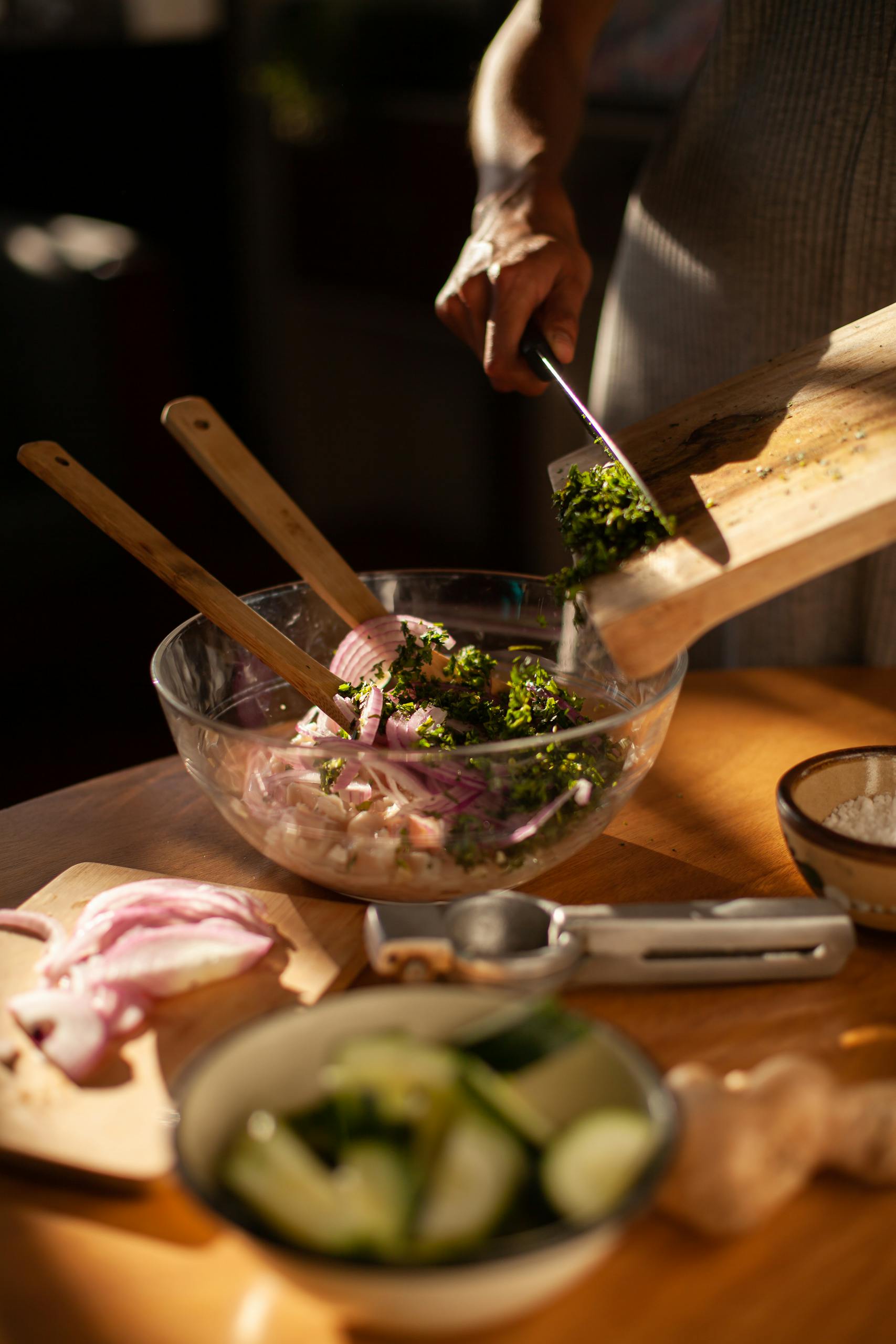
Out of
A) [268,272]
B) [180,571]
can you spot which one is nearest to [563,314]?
[180,571]

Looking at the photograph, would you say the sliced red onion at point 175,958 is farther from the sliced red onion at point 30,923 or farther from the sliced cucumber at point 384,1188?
the sliced cucumber at point 384,1188

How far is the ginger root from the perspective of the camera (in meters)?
0.70

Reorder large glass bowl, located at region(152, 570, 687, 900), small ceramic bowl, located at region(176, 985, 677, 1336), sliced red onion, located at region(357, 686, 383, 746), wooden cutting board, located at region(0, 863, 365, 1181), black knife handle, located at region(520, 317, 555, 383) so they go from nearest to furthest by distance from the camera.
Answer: small ceramic bowl, located at region(176, 985, 677, 1336) < wooden cutting board, located at region(0, 863, 365, 1181) < large glass bowl, located at region(152, 570, 687, 900) < sliced red onion, located at region(357, 686, 383, 746) < black knife handle, located at region(520, 317, 555, 383)

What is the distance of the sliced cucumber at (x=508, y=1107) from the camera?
2.10 ft

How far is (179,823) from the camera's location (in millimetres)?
1256

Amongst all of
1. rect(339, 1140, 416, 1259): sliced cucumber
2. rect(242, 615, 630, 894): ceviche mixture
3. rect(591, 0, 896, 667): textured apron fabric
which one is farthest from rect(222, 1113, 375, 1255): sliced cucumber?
rect(591, 0, 896, 667): textured apron fabric

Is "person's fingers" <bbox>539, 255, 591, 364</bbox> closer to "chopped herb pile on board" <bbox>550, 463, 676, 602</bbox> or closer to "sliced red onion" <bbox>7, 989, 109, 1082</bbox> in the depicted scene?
"chopped herb pile on board" <bbox>550, 463, 676, 602</bbox>

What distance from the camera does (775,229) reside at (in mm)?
1721

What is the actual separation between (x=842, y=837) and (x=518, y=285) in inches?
30.5

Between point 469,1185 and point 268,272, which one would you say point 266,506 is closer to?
point 469,1185

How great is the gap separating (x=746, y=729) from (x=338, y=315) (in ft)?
13.0

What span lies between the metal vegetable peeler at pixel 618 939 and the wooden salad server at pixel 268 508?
14.5 inches

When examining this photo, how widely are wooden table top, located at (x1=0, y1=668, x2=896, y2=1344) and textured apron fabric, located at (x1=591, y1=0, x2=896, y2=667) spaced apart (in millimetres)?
437

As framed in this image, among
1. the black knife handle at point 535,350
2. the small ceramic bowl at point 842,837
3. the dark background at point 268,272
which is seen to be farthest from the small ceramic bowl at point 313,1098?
the dark background at point 268,272
